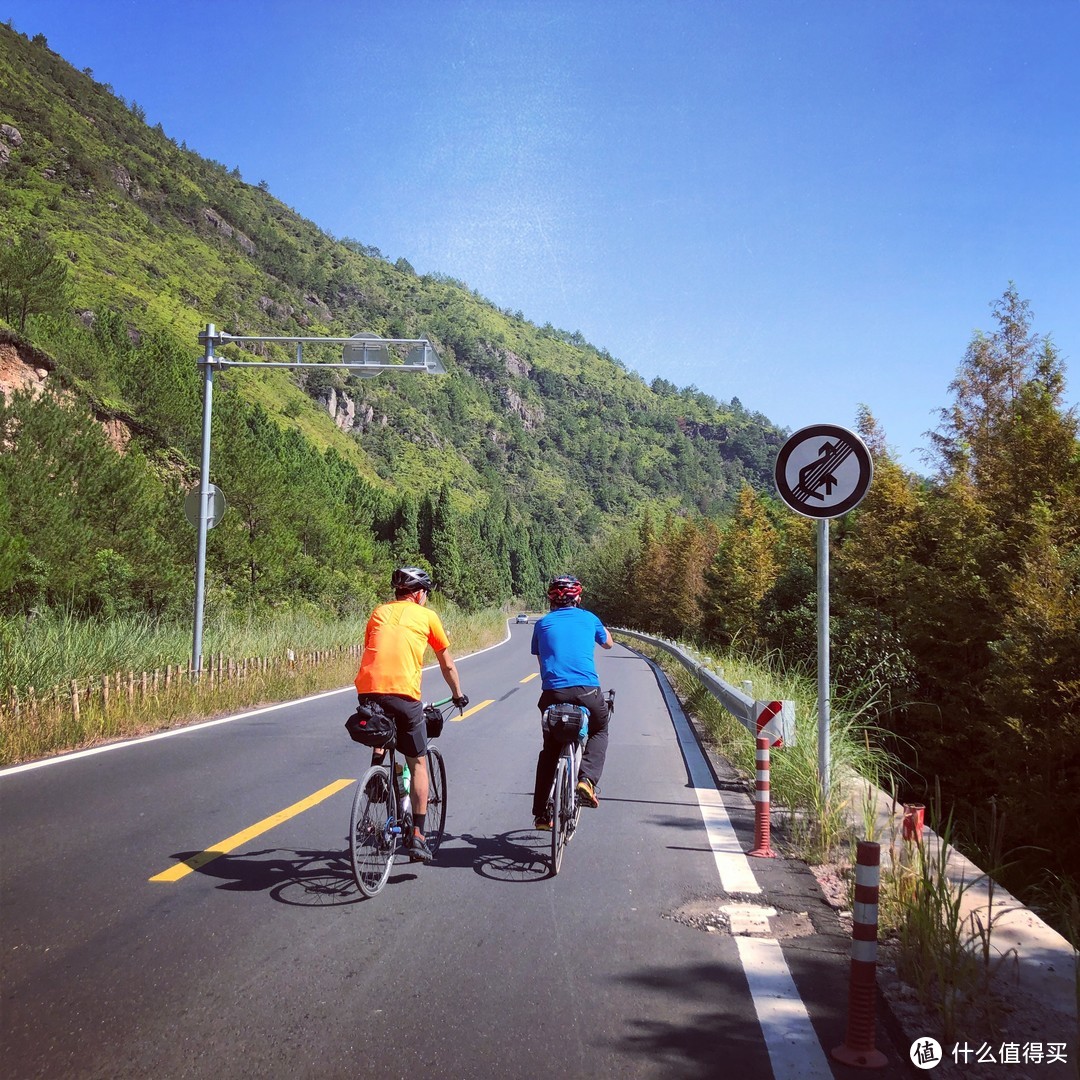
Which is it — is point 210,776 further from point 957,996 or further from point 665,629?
point 665,629

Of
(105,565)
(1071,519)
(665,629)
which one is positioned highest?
(1071,519)

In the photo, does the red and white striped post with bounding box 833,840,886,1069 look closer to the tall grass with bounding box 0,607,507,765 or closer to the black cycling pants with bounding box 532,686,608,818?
the black cycling pants with bounding box 532,686,608,818

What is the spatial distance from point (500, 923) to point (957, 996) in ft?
7.40

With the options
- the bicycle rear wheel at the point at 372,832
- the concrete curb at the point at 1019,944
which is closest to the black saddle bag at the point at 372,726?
the bicycle rear wheel at the point at 372,832

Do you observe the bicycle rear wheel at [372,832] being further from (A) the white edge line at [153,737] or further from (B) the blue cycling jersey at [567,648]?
(A) the white edge line at [153,737]

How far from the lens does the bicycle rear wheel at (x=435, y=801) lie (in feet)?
21.5

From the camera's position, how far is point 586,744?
23.0 feet

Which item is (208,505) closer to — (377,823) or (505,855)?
(505,855)

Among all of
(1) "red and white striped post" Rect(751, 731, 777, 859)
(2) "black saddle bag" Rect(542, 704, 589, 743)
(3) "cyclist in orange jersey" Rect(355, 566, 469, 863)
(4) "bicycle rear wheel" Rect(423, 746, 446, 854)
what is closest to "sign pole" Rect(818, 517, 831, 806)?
(1) "red and white striped post" Rect(751, 731, 777, 859)

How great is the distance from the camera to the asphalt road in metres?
3.55

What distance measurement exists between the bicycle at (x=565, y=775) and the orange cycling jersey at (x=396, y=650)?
104cm

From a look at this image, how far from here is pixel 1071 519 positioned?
21.5 meters

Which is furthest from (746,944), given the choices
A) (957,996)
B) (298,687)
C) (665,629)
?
(665,629)

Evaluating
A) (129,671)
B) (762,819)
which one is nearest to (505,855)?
(762,819)
